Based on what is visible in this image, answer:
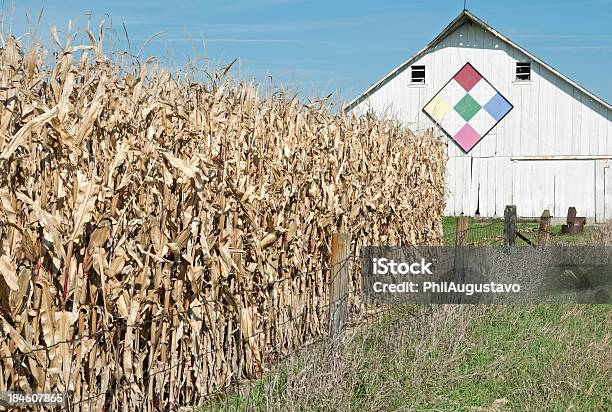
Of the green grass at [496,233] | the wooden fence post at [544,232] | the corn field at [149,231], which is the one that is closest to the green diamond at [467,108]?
the green grass at [496,233]

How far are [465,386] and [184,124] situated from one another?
2.88m

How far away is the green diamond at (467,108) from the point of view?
31.2 metres

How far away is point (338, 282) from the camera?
7.67 m

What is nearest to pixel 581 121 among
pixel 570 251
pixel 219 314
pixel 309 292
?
pixel 570 251

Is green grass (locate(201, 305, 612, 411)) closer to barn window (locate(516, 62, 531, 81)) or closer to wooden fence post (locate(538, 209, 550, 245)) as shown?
wooden fence post (locate(538, 209, 550, 245))

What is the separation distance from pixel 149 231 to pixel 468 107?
2681cm

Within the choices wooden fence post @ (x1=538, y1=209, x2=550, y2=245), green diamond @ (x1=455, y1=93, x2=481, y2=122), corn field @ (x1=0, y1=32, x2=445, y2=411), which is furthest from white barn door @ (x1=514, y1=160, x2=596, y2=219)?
corn field @ (x1=0, y1=32, x2=445, y2=411)

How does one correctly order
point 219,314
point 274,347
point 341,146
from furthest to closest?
point 341,146, point 274,347, point 219,314

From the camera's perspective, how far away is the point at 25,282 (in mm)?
4469

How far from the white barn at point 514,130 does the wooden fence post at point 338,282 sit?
76.5ft

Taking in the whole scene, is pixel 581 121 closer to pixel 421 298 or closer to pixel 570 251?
pixel 570 251

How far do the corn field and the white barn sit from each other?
22901mm

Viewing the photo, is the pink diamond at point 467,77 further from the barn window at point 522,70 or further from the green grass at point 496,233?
the green grass at point 496,233
